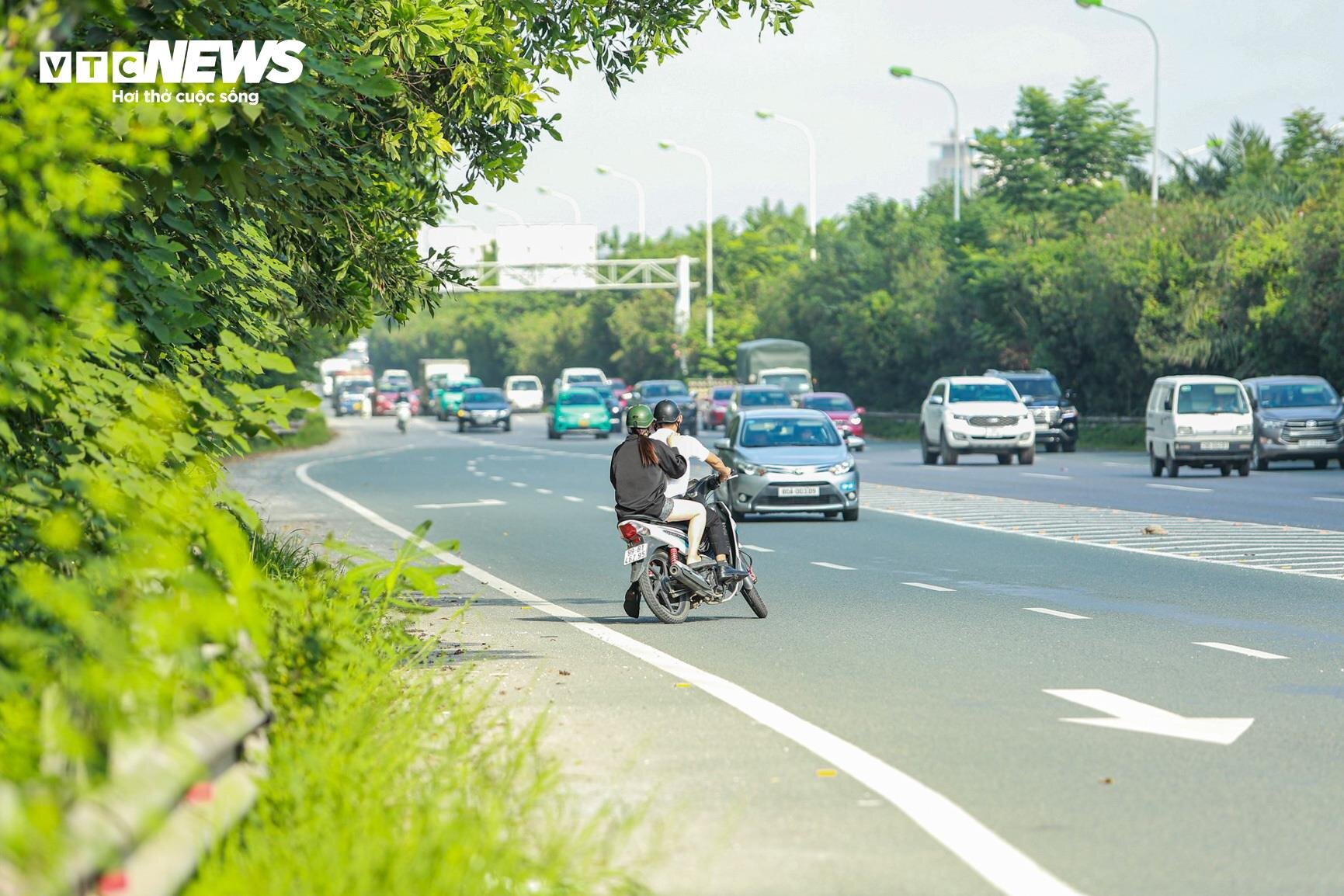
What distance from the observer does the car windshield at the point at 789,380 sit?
66.4m

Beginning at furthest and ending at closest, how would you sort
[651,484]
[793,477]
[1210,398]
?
[1210,398]
[793,477]
[651,484]

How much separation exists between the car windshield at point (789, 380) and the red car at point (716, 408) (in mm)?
2898

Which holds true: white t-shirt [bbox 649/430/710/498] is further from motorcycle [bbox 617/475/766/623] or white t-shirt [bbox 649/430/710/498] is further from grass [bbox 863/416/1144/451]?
grass [bbox 863/416/1144/451]

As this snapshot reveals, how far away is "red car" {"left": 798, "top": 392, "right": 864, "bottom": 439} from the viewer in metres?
55.3

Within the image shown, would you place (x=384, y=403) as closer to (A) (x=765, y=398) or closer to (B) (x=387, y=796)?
(A) (x=765, y=398)

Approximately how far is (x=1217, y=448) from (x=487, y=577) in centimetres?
2166

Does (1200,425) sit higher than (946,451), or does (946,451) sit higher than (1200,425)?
(1200,425)

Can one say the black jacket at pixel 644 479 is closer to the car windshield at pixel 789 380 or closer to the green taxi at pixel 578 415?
the green taxi at pixel 578 415

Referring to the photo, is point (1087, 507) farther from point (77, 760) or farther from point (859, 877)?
point (77, 760)

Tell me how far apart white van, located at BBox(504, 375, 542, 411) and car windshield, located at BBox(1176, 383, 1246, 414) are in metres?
67.0

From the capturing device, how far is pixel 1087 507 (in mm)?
28047

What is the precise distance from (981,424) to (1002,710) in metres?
33.7

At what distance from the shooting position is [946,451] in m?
43.8

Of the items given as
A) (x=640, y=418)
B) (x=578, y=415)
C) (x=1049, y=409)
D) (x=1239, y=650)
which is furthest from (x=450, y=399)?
(x=1239, y=650)
